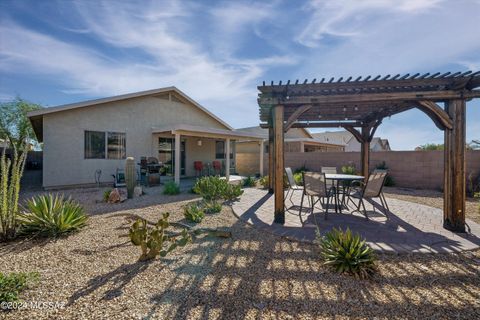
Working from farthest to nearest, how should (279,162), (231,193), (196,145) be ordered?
1. (196,145)
2. (231,193)
3. (279,162)

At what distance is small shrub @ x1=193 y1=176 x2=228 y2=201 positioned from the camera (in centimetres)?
665

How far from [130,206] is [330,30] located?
7.42 m

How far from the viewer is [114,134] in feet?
33.7

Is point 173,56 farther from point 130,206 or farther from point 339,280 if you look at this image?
point 339,280

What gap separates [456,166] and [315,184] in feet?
8.49

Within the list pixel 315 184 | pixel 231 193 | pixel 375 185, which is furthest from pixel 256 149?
pixel 375 185

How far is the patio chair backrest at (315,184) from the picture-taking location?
488 centimetres

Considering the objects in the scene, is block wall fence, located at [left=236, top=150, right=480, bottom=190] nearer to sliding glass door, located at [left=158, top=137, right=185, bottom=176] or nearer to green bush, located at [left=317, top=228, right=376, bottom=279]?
sliding glass door, located at [left=158, top=137, right=185, bottom=176]

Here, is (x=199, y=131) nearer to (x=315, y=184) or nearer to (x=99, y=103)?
(x=99, y=103)

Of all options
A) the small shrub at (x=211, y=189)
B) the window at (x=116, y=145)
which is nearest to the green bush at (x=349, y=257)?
the small shrub at (x=211, y=189)

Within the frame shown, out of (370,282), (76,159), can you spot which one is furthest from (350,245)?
(76,159)

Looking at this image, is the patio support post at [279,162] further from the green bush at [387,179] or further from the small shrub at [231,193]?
the green bush at [387,179]

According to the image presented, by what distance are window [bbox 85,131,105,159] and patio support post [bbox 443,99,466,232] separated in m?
11.7

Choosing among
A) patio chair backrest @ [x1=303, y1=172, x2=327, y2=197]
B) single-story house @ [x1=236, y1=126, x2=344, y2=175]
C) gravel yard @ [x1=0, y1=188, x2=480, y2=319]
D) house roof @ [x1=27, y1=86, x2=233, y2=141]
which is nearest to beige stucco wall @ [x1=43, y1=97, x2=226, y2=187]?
house roof @ [x1=27, y1=86, x2=233, y2=141]
